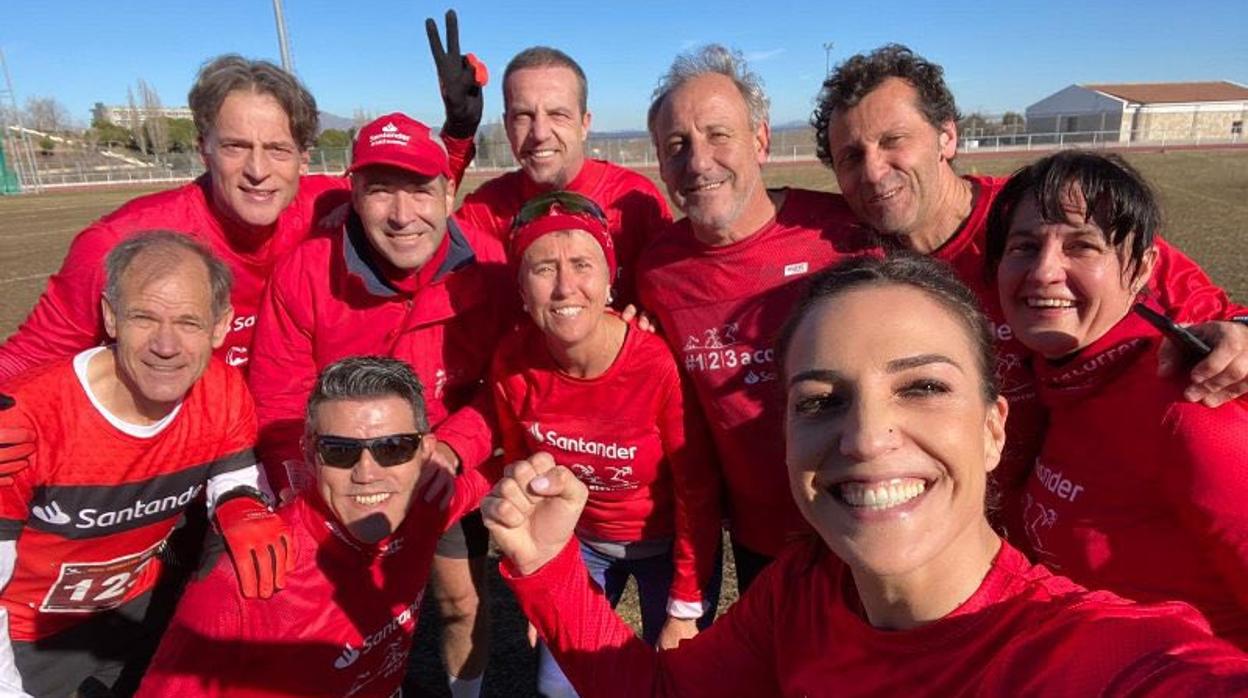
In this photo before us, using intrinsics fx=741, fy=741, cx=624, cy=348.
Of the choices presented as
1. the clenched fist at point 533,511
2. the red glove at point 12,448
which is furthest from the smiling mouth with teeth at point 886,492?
the red glove at point 12,448

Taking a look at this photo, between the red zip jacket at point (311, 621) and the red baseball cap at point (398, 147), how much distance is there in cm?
137

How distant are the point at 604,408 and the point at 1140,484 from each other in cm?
175

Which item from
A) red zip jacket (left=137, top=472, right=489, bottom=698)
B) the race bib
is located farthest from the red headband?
the race bib

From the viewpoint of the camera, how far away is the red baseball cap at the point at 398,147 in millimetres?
3055

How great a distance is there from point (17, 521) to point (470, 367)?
68.3 inches

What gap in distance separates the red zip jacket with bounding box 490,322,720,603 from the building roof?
8957cm

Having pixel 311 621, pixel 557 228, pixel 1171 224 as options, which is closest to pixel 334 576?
pixel 311 621

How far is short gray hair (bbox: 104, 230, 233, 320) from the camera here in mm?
2672

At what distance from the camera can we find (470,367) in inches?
137

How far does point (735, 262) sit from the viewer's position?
2953 mm

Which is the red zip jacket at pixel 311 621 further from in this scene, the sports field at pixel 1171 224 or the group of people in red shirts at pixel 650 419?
the sports field at pixel 1171 224

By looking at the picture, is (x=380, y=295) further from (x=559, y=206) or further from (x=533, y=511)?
(x=533, y=511)

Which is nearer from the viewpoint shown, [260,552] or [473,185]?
[260,552]

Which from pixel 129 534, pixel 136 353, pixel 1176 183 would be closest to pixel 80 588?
pixel 129 534
